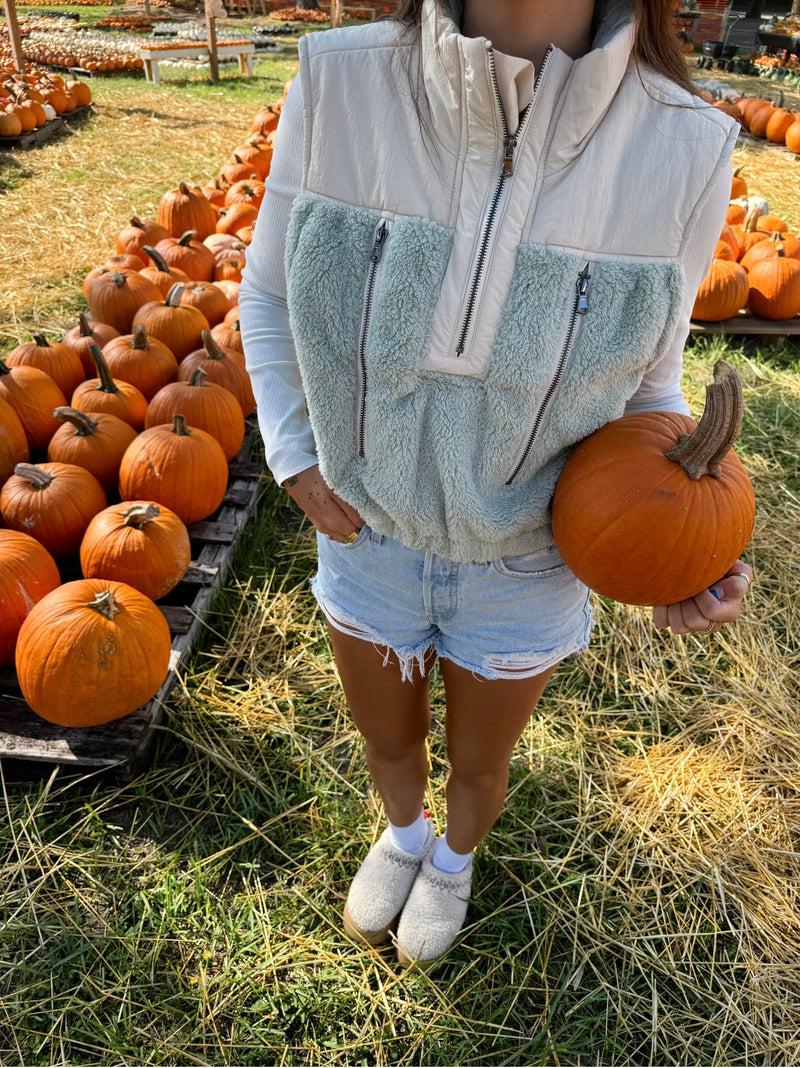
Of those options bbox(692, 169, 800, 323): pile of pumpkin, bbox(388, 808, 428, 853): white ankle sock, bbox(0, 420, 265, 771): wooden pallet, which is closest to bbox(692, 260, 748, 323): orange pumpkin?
bbox(692, 169, 800, 323): pile of pumpkin

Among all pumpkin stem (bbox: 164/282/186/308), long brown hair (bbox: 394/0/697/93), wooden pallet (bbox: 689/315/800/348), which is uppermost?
long brown hair (bbox: 394/0/697/93)

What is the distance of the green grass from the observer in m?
1.99

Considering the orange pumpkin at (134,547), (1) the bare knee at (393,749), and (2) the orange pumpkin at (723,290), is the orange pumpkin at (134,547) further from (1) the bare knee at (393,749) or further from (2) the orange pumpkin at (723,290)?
(2) the orange pumpkin at (723,290)

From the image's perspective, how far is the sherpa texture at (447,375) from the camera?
3.76 ft

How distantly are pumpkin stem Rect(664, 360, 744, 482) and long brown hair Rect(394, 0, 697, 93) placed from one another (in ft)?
1.47

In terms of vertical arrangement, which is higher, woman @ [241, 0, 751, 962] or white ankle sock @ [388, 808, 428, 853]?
woman @ [241, 0, 751, 962]

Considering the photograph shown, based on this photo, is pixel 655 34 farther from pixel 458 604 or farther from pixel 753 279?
pixel 753 279

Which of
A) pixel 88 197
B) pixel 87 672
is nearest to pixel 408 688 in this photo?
pixel 87 672

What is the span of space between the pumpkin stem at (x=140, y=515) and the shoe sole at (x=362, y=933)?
4.93 ft

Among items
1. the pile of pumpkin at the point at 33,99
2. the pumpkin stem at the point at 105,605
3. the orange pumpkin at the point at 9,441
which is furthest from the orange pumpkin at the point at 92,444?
the pile of pumpkin at the point at 33,99

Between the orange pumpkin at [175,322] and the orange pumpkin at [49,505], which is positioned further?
the orange pumpkin at [175,322]

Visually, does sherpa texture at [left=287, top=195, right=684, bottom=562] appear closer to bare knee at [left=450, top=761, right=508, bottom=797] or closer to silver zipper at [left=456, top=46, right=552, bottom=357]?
silver zipper at [left=456, top=46, right=552, bottom=357]

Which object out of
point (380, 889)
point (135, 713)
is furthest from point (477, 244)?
point (135, 713)

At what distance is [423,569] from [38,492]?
200cm
